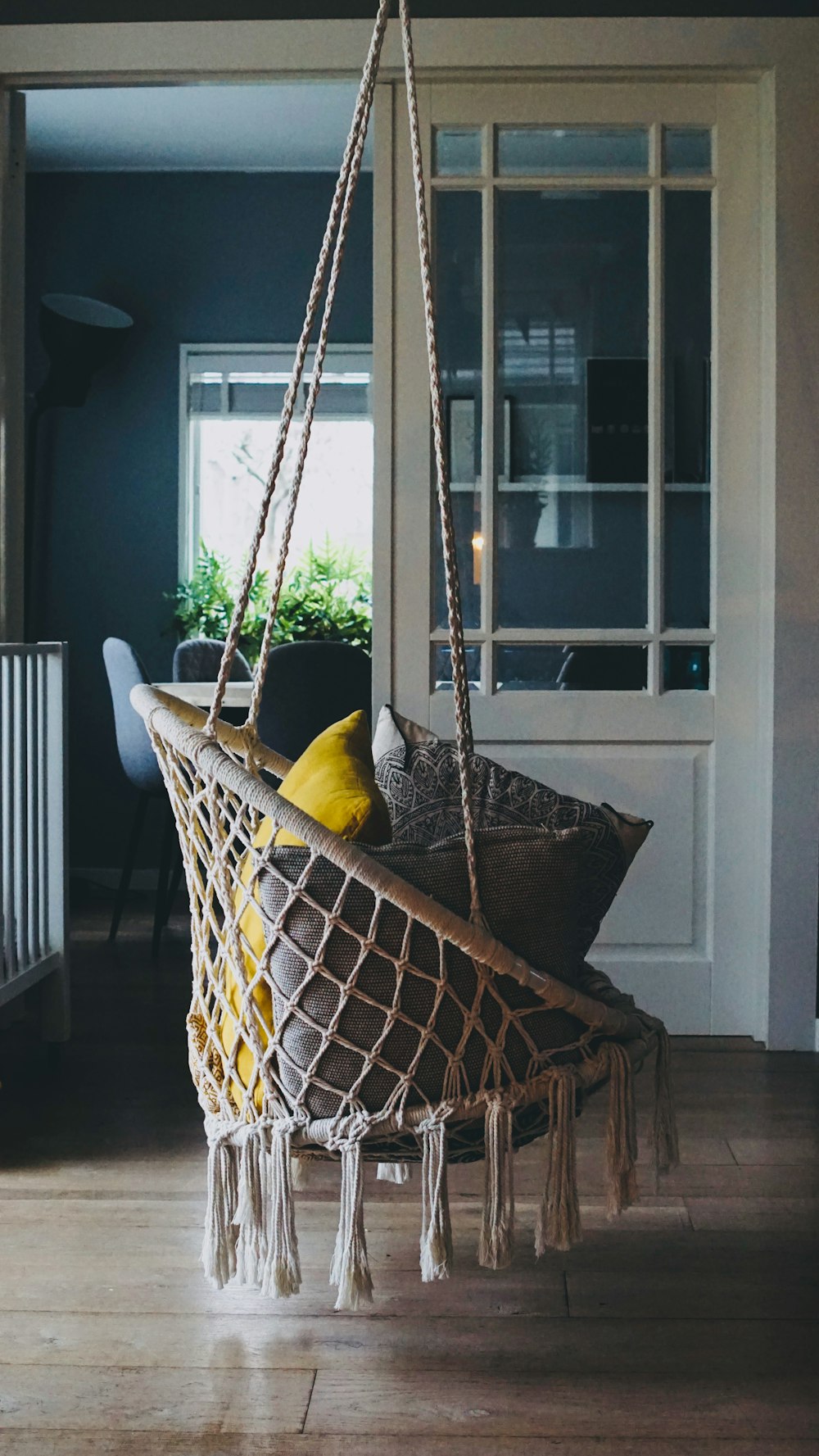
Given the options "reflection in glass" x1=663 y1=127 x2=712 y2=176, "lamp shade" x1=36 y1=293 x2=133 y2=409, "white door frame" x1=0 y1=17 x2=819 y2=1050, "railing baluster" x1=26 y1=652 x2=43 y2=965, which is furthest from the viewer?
"lamp shade" x1=36 y1=293 x2=133 y2=409

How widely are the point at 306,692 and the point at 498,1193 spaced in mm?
2153

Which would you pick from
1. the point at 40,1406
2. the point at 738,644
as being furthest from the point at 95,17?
the point at 40,1406

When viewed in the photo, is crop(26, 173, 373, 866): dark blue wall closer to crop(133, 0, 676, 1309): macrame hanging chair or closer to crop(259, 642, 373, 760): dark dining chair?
crop(259, 642, 373, 760): dark dining chair

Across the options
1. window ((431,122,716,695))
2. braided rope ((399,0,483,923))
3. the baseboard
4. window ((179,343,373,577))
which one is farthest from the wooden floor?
window ((179,343,373,577))

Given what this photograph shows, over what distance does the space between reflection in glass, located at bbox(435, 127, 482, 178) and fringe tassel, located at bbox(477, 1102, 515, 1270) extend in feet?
7.65

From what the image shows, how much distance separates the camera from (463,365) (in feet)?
10.1

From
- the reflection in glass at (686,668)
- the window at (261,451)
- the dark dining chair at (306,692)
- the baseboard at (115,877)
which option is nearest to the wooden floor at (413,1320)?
the reflection in glass at (686,668)

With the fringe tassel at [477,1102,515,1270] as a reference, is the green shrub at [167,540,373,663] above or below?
above

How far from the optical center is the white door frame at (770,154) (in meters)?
2.90

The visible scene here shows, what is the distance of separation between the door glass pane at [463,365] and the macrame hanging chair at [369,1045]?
1.45 m

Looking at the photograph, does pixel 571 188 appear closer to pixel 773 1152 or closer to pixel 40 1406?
pixel 773 1152

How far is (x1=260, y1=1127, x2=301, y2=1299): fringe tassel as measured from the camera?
150 cm

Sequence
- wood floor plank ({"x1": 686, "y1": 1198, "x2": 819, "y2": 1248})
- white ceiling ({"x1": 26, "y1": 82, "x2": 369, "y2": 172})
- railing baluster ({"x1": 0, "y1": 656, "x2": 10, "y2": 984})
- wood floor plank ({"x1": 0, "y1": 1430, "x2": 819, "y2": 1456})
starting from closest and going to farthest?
wood floor plank ({"x1": 0, "y1": 1430, "x2": 819, "y2": 1456}) < wood floor plank ({"x1": 686, "y1": 1198, "x2": 819, "y2": 1248}) < railing baluster ({"x1": 0, "y1": 656, "x2": 10, "y2": 984}) < white ceiling ({"x1": 26, "y1": 82, "x2": 369, "y2": 172})

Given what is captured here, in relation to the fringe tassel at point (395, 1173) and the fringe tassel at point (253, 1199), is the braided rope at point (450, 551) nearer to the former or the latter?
the fringe tassel at point (253, 1199)
